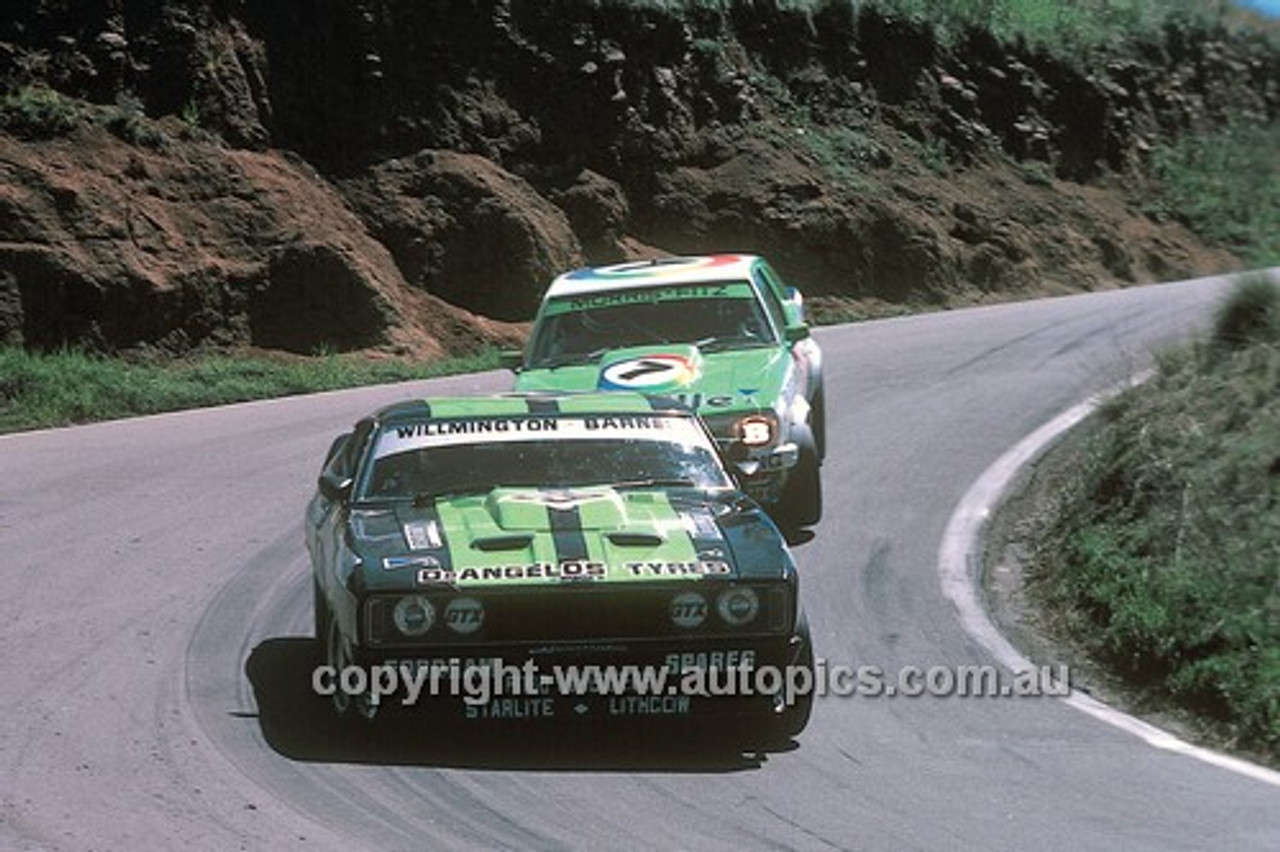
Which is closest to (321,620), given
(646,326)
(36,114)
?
(646,326)

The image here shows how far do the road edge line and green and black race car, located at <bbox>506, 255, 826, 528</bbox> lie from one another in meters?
1.08

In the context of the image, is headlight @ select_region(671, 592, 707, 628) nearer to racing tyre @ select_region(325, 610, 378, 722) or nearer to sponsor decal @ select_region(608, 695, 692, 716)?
sponsor decal @ select_region(608, 695, 692, 716)

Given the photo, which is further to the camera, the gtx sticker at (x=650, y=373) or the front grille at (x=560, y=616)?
the gtx sticker at (x=650, y=373)

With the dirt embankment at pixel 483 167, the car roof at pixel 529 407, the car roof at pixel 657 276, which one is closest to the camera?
the car roof at pixel 529 407

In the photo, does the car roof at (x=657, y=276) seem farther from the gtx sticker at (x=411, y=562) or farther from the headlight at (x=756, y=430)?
the gtx sticker at (x=411, y=562)

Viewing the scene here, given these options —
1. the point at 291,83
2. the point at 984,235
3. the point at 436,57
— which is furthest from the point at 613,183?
the point at 984,235

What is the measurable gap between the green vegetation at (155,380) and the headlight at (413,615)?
11.1 meters

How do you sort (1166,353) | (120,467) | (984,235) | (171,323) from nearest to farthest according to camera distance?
1. (1166,353)
2. (120,467)
3. (171,323)
4. (984,235)

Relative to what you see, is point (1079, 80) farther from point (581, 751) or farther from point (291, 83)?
Answer: point (581, 751)

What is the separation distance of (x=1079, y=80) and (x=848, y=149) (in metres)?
8.88

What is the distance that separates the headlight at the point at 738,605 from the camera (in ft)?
26.1

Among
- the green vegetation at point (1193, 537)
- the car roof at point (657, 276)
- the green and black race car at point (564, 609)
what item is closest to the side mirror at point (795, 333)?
the car roof at point (657, 276)

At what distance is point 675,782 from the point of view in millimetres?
7535

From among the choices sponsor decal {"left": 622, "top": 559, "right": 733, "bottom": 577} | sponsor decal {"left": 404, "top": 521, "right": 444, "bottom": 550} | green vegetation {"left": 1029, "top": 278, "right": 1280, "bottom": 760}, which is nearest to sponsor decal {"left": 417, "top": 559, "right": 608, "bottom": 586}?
sponsor decal {"left": 622, "top": 559, "right": 733, "bottom": 577}
